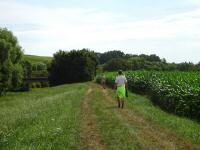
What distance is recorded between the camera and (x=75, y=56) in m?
124

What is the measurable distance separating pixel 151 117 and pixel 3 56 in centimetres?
6543

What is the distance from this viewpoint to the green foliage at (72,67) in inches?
4729

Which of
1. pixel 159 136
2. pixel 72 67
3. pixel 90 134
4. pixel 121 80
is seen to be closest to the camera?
pixel 159 136

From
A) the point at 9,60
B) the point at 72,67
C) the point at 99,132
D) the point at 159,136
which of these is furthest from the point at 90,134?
the point at 72,67

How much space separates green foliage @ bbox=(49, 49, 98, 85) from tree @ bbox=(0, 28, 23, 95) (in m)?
24.6

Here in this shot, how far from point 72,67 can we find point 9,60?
33.3 meters

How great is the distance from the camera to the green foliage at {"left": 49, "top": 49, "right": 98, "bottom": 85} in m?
120

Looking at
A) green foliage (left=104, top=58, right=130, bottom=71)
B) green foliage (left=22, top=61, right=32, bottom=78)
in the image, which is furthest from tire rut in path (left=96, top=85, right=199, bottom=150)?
green foliage (left=22, top=61, right=32, bottom=78)

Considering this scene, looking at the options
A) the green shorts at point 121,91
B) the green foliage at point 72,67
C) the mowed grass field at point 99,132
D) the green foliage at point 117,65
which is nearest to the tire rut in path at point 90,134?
the mowed grass field at point 99,132

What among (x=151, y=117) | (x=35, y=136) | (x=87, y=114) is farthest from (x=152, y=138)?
(x=87, y=114)

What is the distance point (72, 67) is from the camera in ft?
399

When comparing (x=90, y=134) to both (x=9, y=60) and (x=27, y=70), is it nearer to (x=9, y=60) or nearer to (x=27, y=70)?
(x=9, y=60)

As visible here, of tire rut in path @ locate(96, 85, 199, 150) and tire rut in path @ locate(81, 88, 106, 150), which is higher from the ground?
tire rut in path @ locate(96, 85, 199, 150)

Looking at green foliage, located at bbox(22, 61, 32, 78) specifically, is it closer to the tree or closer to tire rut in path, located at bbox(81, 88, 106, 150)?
the tree
